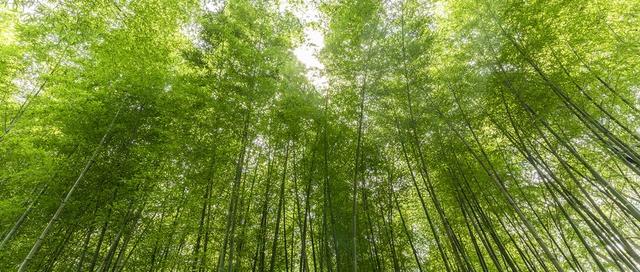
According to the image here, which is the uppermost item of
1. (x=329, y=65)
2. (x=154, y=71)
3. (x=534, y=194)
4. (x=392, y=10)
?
(x=392, y=10)

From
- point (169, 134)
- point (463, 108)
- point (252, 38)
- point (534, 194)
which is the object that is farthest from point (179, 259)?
point (534, 194)

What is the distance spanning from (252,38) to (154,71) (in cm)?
180

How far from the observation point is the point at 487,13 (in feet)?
14.9

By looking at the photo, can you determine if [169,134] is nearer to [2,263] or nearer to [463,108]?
[2,263]

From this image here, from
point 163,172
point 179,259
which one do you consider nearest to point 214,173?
point 163,172

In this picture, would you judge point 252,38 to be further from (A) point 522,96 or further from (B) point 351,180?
(A) point 522,96

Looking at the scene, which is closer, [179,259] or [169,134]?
[169,134]

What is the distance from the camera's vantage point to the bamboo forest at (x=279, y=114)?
4.30 meters

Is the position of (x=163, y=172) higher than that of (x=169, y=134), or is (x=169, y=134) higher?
(x=169, y=134)

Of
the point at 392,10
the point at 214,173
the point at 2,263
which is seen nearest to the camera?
the point at 2,263

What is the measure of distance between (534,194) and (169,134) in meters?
6.65

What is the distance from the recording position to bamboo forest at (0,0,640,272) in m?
4.30

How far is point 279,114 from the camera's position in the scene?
5684 millimetres

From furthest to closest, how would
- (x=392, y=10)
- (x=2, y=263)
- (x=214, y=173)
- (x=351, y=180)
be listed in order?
(x=351, y=180) → (x=392, y=10) → (x=214, y=173) → (x=2, y=263)
